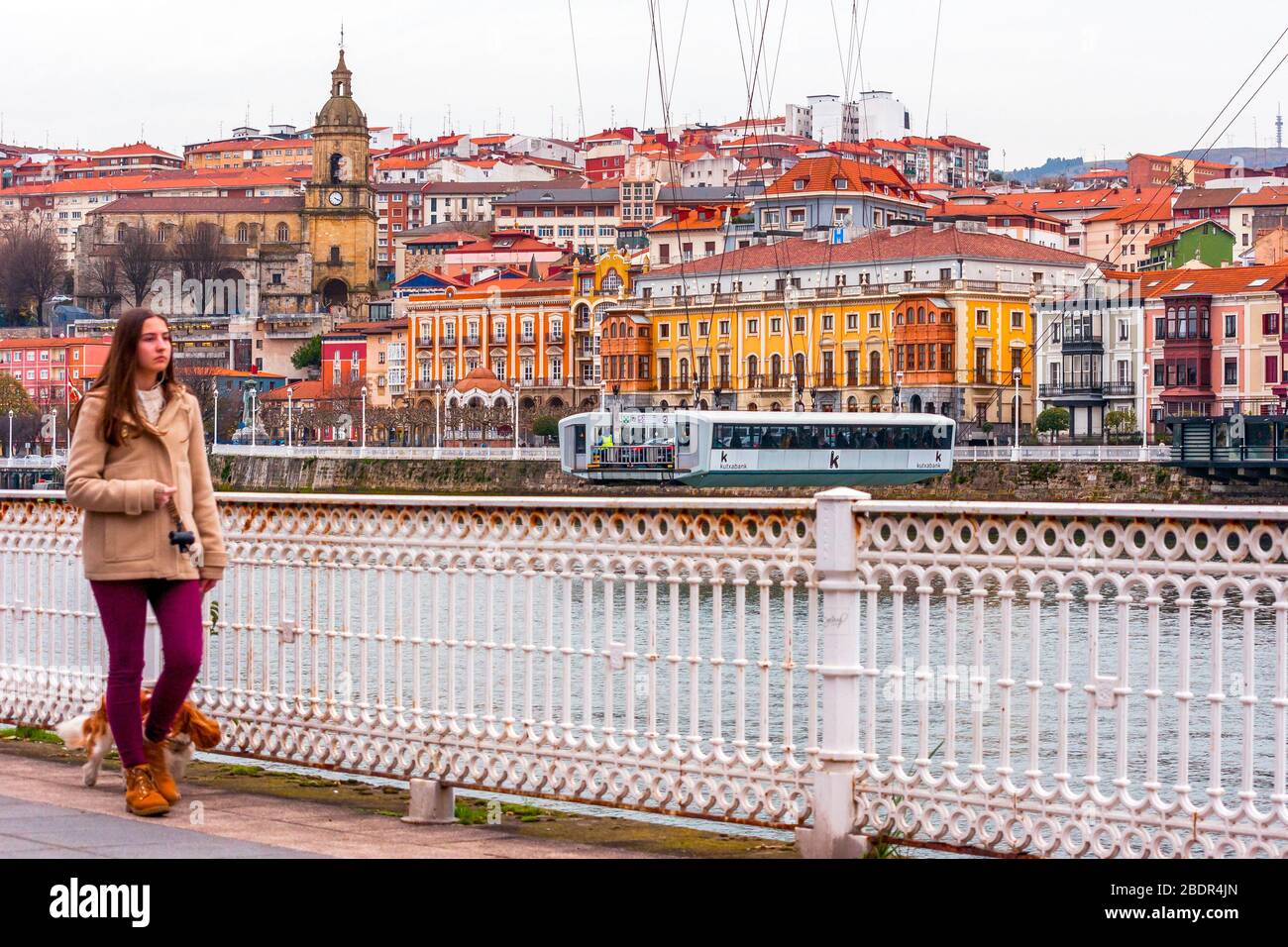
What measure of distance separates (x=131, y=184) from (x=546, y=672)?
15405 centimetres

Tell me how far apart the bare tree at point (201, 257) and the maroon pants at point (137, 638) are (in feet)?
427

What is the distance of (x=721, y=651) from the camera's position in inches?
219

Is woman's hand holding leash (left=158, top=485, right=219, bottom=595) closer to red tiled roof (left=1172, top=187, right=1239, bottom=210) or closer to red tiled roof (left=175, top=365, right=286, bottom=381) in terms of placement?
red tiled roof (left=175, top=365, right=286, bottom=381)

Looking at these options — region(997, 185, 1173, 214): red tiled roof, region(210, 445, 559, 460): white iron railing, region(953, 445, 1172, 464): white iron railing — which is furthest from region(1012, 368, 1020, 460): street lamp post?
region(997, 185, 1173, 214): red tiled roof

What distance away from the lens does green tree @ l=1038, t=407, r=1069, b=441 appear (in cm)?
6819

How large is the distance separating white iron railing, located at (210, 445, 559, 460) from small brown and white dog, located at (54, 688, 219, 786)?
2318 inches

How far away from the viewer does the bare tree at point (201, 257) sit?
134 metres

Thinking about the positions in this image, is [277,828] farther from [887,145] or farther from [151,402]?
[887,145]

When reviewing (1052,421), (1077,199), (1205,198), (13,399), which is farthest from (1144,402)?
(13,399)

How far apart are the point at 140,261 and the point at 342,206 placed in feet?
43.4
